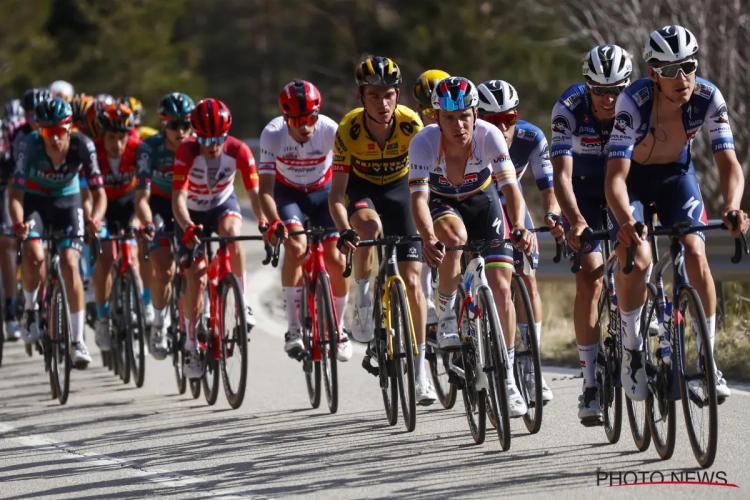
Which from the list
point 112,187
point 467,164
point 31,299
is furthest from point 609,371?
point 112,187

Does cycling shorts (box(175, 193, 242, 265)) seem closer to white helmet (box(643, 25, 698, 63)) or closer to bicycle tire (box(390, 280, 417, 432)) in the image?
bicycle tire (box(390, 280, 417, 432))

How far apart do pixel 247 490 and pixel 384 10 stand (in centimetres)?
2868

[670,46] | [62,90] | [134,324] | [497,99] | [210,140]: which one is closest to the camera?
[670,46]

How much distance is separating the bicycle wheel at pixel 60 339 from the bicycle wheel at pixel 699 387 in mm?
5402

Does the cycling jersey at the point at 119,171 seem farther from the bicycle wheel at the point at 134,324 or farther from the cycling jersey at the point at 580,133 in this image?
the cycling jersey at the point at 580,133

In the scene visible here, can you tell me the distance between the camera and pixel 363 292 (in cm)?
962

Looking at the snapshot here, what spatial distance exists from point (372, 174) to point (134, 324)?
3.07 metres

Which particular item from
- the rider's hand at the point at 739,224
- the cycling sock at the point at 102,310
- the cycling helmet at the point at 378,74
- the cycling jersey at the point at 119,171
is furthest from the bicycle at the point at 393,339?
the cycling jersey at the point at 119,171

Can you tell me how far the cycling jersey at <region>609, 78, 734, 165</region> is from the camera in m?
7.36

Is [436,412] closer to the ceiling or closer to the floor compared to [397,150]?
closer to the floor

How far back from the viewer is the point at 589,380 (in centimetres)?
805

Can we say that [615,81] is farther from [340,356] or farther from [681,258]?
[340,356]

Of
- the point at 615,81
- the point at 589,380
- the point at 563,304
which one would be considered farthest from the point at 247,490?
the point at 563,304

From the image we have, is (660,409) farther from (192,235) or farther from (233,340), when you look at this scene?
(192,235)
